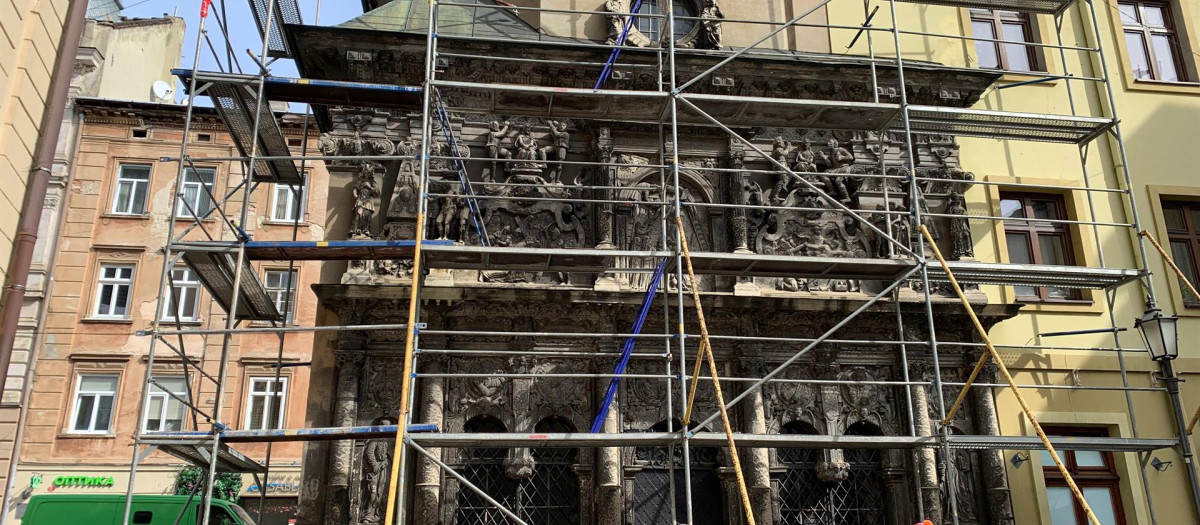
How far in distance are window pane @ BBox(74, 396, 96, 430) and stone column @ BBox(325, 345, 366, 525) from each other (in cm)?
1344

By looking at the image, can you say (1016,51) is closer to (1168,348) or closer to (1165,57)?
(1165,57)

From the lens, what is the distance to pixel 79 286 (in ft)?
77.0

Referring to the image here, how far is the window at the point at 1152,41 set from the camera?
607 inches

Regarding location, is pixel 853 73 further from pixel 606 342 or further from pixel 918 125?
pixel 606 342

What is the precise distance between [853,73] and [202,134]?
17250 mm

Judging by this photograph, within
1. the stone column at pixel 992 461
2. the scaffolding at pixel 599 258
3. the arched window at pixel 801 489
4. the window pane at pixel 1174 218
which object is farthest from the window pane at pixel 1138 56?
the arched window at pixel 801 489

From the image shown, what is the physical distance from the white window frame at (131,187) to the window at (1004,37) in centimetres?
1934

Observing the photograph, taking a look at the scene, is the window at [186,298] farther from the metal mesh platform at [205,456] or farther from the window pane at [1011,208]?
the window pane at [1011,208]

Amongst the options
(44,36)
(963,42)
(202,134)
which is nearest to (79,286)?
(202,134)

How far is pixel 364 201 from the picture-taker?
1280 cm

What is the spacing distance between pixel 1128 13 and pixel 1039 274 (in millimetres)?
7499

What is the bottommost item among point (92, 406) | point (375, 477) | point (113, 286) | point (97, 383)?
point (375, 477)

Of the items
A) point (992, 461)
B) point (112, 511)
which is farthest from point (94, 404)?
point (992, 461)

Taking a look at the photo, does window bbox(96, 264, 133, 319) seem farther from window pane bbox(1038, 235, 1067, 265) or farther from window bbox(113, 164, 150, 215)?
window pane bbox(1038, 235, 1067, 265)
